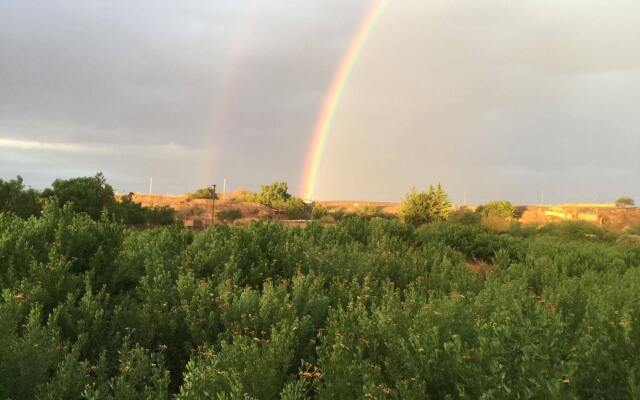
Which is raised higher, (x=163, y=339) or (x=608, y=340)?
(x=608, y=340)

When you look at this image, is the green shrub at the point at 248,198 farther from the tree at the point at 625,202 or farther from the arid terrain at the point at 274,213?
the tree at the point at 625,202

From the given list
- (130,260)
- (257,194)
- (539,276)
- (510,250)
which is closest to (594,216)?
(257,194)

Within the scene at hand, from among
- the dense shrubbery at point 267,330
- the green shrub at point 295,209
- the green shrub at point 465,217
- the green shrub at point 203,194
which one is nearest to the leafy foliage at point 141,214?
the green shrub at point 465,217

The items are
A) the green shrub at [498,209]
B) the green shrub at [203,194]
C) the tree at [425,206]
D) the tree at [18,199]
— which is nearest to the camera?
the tree at [18,199]

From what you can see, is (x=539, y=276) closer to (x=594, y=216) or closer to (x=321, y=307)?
(x=321, y=307)

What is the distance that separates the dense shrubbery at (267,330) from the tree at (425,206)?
135ft

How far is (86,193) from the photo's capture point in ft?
108

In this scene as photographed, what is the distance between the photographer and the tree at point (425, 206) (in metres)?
52.5

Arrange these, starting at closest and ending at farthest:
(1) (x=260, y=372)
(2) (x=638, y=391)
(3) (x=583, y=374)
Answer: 1. (2) (x=638, y=391)
2. (3) (x=583, y=374)
3. (1) (x=260, y=372)

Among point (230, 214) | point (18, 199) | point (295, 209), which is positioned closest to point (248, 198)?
point (295, 209)

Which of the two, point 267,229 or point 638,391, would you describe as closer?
point 638,391

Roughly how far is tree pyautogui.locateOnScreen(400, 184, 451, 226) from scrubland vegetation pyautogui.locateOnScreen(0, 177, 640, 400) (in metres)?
41.0

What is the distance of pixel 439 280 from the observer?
1027 cm

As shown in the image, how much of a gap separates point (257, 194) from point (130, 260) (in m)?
76.1
